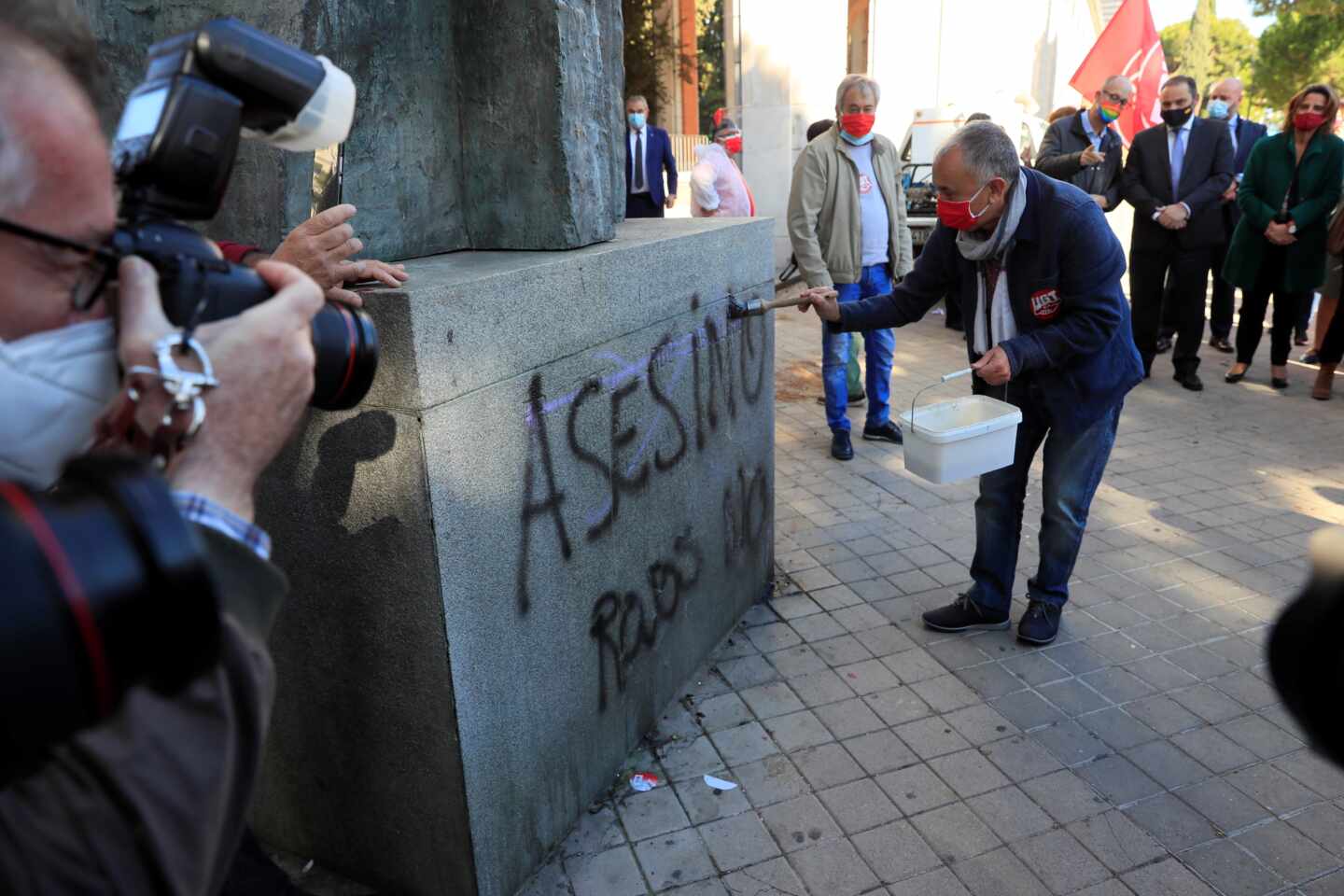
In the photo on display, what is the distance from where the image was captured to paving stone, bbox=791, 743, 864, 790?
2967 mm

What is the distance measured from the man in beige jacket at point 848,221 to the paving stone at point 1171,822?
3.27 meters

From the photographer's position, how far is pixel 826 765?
3039 millimetres

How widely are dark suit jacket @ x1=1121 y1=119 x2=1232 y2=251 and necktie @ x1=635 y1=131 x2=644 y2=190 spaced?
4.15m

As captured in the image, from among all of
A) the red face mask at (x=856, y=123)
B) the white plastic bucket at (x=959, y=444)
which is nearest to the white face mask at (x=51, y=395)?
the white plastic bucket at (x=959, y=444)

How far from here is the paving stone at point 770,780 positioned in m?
2.90

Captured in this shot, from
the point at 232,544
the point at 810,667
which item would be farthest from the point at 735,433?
the point at 232,544

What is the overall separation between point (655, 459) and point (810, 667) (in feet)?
3.73

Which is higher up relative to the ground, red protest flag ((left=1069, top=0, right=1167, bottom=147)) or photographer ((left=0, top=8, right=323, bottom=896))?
red protest flag ((left=1069, top=0, right=1167, bottom=147))

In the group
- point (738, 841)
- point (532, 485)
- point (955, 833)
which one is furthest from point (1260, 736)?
point (532, 485)

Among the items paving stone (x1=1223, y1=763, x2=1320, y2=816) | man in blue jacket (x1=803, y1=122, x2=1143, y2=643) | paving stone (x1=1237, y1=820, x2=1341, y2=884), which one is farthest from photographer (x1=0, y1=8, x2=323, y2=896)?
paving stone (x1=1223, y1=763, x2=1320, y2=816)

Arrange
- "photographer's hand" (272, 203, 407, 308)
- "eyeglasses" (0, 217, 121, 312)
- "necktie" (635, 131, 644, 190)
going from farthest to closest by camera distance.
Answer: "necktie" (635, 131, 644, 190)
"photographer's hand" (272, 203, 407, 308)
"eyeglasses" (0, 217, 121, 312)

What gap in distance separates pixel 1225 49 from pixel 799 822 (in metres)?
67.0

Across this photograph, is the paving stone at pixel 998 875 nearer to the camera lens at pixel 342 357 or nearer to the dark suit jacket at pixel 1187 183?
the camera lens at pixel 342 357

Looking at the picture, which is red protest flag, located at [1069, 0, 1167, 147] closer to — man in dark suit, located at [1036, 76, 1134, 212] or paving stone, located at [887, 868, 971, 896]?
man in dark suit, located at [1036, 76, 1134, 212]
